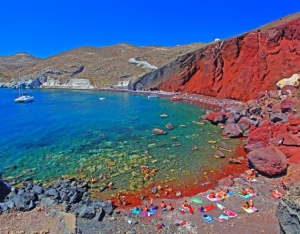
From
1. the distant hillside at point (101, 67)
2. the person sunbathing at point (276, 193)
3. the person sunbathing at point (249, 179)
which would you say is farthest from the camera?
the distant hillside at point (101, 67)

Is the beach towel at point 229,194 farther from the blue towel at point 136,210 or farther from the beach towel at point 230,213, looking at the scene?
the blue towel at point 136,210

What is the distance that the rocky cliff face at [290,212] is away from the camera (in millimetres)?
6647

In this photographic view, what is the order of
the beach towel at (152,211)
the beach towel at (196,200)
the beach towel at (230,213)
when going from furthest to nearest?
the beach towel at (196,200) < the beach towel at (152,211) < the beach towel at (230,213)

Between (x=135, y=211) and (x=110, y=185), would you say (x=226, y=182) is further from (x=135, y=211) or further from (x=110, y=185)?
(x=110, y=185)

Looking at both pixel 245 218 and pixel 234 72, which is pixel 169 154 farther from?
pixel 234 72

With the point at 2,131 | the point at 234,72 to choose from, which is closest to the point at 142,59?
the point at 234,72

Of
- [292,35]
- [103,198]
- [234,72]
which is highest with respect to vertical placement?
[292,35]

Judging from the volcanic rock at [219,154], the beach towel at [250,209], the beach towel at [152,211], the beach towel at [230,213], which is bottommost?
the beach towel at [152,211]

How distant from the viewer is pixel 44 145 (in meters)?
31.4

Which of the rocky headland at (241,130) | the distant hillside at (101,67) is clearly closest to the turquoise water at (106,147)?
the rocky headland at (241,130)

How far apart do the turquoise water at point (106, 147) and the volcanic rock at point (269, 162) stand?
11.9 feet

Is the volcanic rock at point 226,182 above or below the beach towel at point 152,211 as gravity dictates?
above

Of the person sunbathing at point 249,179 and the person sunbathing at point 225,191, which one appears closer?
the person sunbathing at point 225,191

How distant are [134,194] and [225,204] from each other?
6.76 meters
